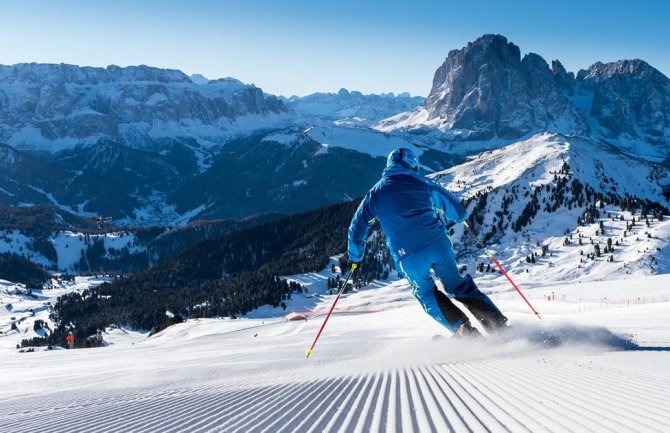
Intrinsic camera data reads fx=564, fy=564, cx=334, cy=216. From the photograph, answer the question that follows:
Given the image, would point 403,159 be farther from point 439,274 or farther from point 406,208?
point 439,274

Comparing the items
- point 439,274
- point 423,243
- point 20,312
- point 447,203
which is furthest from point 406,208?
point 20,312

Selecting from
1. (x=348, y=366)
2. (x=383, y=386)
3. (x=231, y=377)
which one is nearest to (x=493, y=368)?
(x=383, y=386)

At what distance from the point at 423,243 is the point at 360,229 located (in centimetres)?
181

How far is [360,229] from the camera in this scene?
1230 centimetres

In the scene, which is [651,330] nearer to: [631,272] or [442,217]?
[442,217]

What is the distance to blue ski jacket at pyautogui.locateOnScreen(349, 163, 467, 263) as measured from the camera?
434 inches

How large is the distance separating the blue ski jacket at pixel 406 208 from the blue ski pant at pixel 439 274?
151 millimetres

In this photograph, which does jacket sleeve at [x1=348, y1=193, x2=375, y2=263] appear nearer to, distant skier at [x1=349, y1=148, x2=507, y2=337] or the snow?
distant skier at [x1=349, y1=148, x2=507, y2=337]

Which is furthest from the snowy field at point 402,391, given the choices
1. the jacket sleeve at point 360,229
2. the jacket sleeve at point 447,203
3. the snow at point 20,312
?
the snow at point 20,312

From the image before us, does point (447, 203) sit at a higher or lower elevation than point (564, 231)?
higher

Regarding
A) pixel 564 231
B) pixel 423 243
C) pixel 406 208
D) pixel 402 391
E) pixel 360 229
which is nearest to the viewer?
pixel 402 391

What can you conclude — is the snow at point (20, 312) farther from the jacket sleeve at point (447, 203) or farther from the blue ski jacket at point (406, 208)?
the jacket sleeve at point (447, 203)

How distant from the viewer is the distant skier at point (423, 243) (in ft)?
35.4

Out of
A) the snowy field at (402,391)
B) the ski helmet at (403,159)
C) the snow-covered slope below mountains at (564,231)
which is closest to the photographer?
the snowy field at (402,391)
